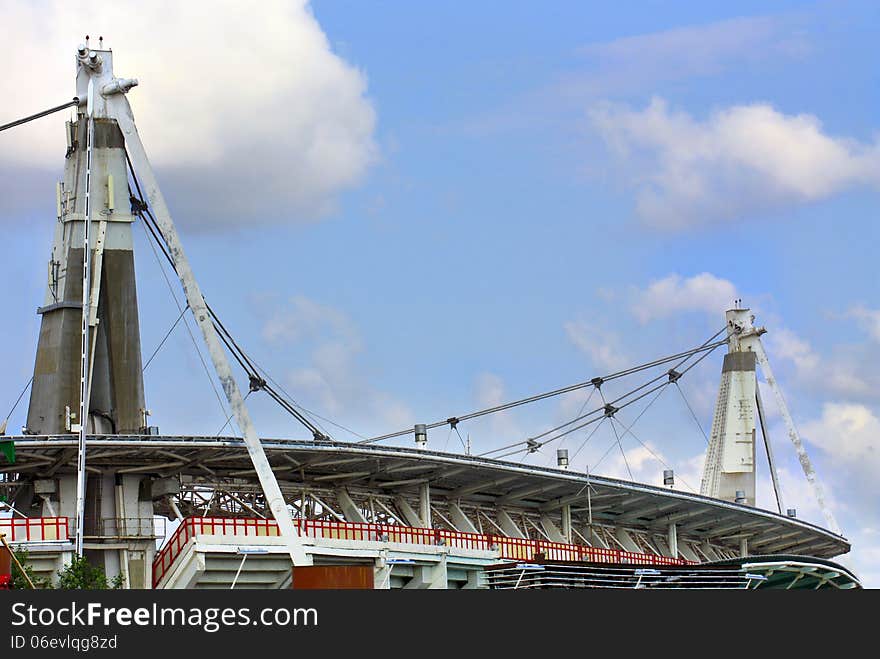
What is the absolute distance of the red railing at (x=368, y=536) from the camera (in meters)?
75.8

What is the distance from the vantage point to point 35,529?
242 ft

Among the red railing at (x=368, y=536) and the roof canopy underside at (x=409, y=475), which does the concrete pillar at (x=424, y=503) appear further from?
the red railing at (x=368, y=536)

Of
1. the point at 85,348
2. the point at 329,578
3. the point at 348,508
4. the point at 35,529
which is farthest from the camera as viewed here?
the point at 348,508

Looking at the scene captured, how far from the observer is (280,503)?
7588cm

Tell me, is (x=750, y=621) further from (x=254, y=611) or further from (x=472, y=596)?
(x=254, y=611)

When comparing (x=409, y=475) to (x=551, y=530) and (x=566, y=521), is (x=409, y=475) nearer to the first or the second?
(x=566, y=521)

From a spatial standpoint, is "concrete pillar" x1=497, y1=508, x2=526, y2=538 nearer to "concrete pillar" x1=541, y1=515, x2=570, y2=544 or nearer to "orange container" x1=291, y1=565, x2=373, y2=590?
"concrete pillar" x1=541, y1=515, x2=570, y2=544

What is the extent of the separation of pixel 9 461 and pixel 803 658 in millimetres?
36668

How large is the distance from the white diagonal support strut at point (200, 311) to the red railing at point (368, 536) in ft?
5.27

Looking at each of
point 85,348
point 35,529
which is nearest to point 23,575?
point 35,529

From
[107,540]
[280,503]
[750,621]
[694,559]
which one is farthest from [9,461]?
[694,559]

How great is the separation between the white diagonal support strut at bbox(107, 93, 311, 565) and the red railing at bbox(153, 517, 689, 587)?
5.27 ft

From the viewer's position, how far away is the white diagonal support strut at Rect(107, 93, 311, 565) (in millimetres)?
75875

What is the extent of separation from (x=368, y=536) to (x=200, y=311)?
13.4 m
